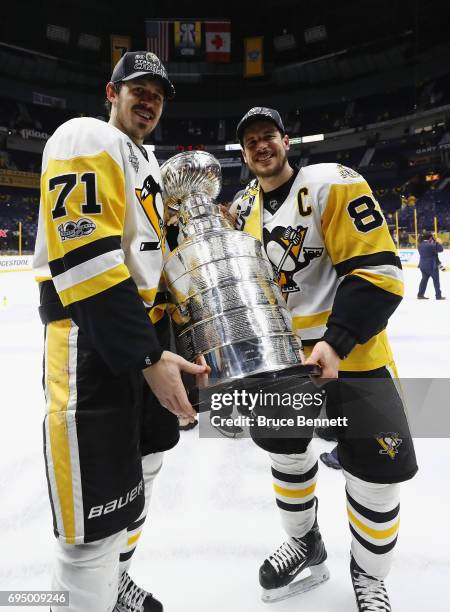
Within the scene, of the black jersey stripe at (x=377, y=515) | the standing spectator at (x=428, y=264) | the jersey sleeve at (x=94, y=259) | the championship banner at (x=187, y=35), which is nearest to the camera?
the jersey sleeve at (x=94, y=259)

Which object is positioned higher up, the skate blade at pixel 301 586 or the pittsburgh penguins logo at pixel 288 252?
the pittsburgh penguins logo at pixel 288 252

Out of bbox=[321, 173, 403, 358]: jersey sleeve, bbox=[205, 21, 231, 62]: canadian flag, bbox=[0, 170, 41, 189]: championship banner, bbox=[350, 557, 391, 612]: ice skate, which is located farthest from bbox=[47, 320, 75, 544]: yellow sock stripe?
bbox=[0, 170, 41, 189]: championship banner

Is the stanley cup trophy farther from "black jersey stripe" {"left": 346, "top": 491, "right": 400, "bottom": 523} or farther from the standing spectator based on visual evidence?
the standing spectator

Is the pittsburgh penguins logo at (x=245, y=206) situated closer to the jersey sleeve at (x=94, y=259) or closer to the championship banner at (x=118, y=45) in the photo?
the jersey sleeve at (x=94, y=259)

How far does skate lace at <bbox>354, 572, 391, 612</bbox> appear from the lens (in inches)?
47.2

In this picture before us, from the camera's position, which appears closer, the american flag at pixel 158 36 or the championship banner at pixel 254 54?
the american flag at pixel 158 36

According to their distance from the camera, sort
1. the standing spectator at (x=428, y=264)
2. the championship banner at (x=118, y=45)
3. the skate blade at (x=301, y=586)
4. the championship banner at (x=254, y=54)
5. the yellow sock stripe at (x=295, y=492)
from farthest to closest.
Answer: the championship banner at (x=254, y=54) < the championship banner at (x=118, y=45) < the standing spectator at (x=428, y=264) < the yellow sock stripe at (x=295, y=492) < the skate blade at (x=301, y=586)

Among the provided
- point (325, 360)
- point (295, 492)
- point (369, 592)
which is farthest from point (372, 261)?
point (369, 592)

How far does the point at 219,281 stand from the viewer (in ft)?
3.42

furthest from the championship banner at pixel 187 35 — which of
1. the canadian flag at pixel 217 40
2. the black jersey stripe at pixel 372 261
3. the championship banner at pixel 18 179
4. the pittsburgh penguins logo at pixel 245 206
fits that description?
the black jersey stripe at pixel 372 261

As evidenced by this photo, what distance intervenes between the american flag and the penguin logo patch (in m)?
18.0

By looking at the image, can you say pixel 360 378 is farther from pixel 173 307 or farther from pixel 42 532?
pixel 42 532

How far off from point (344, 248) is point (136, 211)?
59cm

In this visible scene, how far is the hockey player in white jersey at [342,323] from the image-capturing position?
1.09 m
